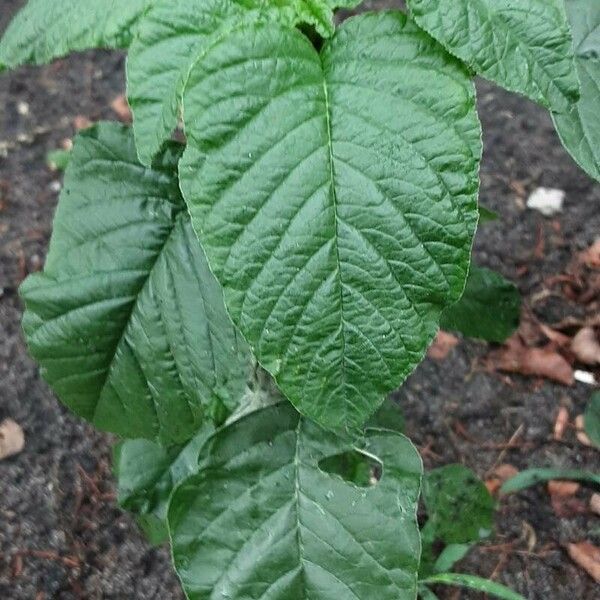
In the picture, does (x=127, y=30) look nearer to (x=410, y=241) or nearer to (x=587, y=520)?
(x=410, y=241)

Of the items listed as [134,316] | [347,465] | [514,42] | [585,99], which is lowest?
[347,465]

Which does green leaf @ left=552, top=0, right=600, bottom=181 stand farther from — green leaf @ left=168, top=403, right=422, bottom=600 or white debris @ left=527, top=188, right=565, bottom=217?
white debris @ left=527, top=188, right=565, bottom=217

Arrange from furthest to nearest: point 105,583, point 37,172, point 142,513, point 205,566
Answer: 1. point 37,172
2. point 105,583
3. point 142,513
4. point 205,566

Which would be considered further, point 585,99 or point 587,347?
point 587,347

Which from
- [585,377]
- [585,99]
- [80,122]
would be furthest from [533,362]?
[80,122]

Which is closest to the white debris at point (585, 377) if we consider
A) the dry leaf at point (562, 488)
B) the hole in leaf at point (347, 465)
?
the dry leaf at point (562, 488)

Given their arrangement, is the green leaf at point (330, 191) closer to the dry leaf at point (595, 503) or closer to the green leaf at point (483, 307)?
the green leaf at point (483, 307)

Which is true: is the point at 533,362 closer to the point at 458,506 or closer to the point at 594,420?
the point at 594,420

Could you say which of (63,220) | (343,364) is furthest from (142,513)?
(343,364)
